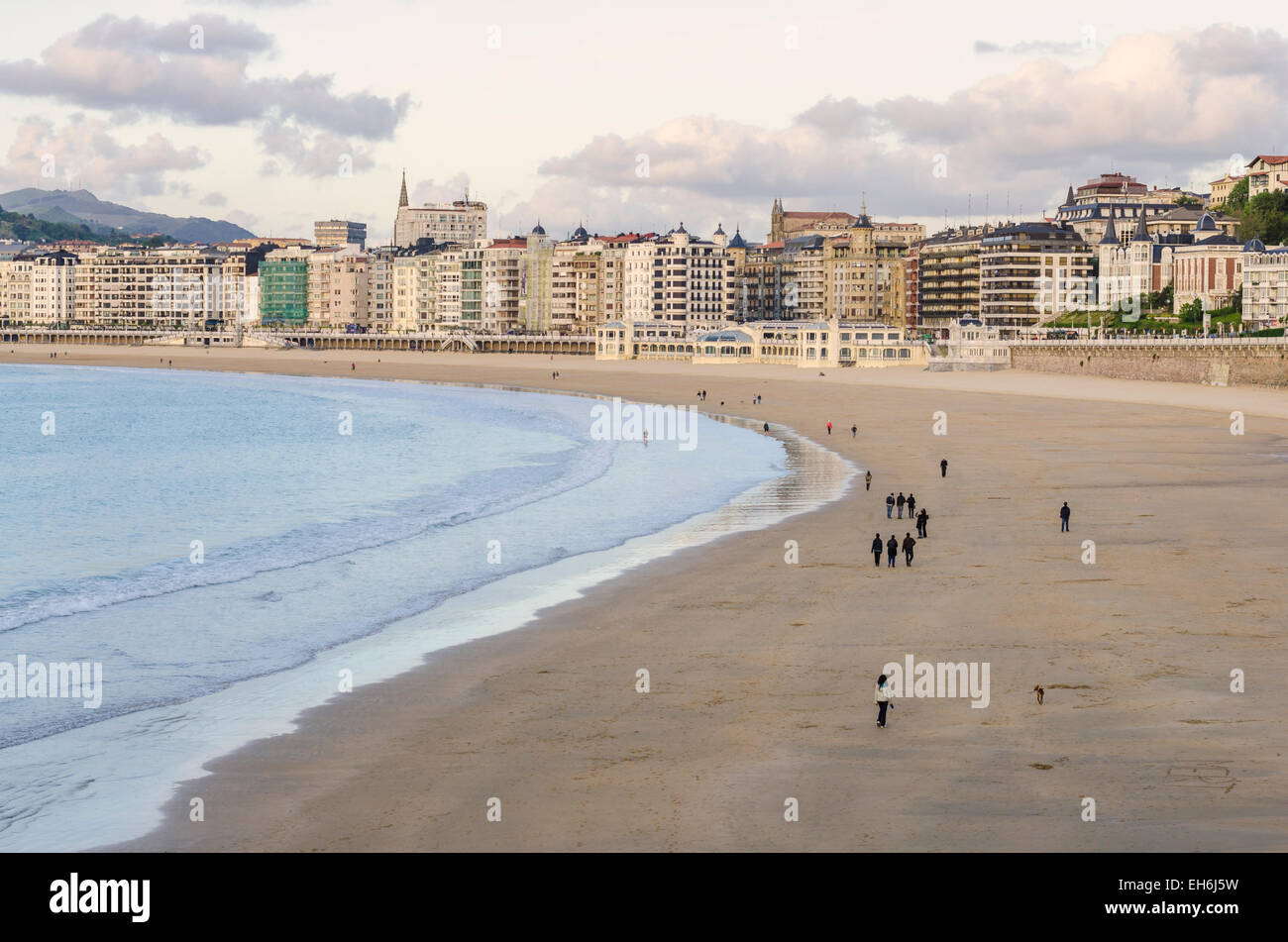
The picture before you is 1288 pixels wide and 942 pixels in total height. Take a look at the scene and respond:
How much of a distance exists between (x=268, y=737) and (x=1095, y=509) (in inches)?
1069

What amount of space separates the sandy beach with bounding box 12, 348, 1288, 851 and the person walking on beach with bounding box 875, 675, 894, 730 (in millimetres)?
266

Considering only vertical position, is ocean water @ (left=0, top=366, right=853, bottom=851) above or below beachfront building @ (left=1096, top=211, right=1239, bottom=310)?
below

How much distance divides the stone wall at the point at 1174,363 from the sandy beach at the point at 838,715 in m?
63.0

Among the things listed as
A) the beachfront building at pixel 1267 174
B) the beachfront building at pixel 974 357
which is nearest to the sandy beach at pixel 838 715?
the beachfront building at pixel 974 357

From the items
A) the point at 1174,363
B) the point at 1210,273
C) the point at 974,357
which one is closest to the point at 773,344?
the point at 974,357

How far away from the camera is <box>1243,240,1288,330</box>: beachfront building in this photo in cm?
12456

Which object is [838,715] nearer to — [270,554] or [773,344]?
[270,554]

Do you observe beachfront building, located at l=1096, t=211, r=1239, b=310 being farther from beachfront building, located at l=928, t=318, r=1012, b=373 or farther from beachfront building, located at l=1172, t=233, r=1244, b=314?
beachfront building, located at l=928, t=318, r=1012, b=373

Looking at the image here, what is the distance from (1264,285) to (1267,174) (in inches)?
1917

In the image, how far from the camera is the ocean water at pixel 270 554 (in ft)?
65.0

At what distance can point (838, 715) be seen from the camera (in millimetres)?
19453

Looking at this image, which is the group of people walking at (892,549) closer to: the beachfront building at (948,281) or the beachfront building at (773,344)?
the beachfront building at (773,344)

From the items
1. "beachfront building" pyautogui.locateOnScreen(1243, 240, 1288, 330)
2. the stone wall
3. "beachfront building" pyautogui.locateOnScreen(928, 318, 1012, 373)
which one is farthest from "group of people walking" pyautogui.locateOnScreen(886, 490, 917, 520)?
"beachfront building" pyautogui.locateOnScreen(928, 318, 1012, 373)
